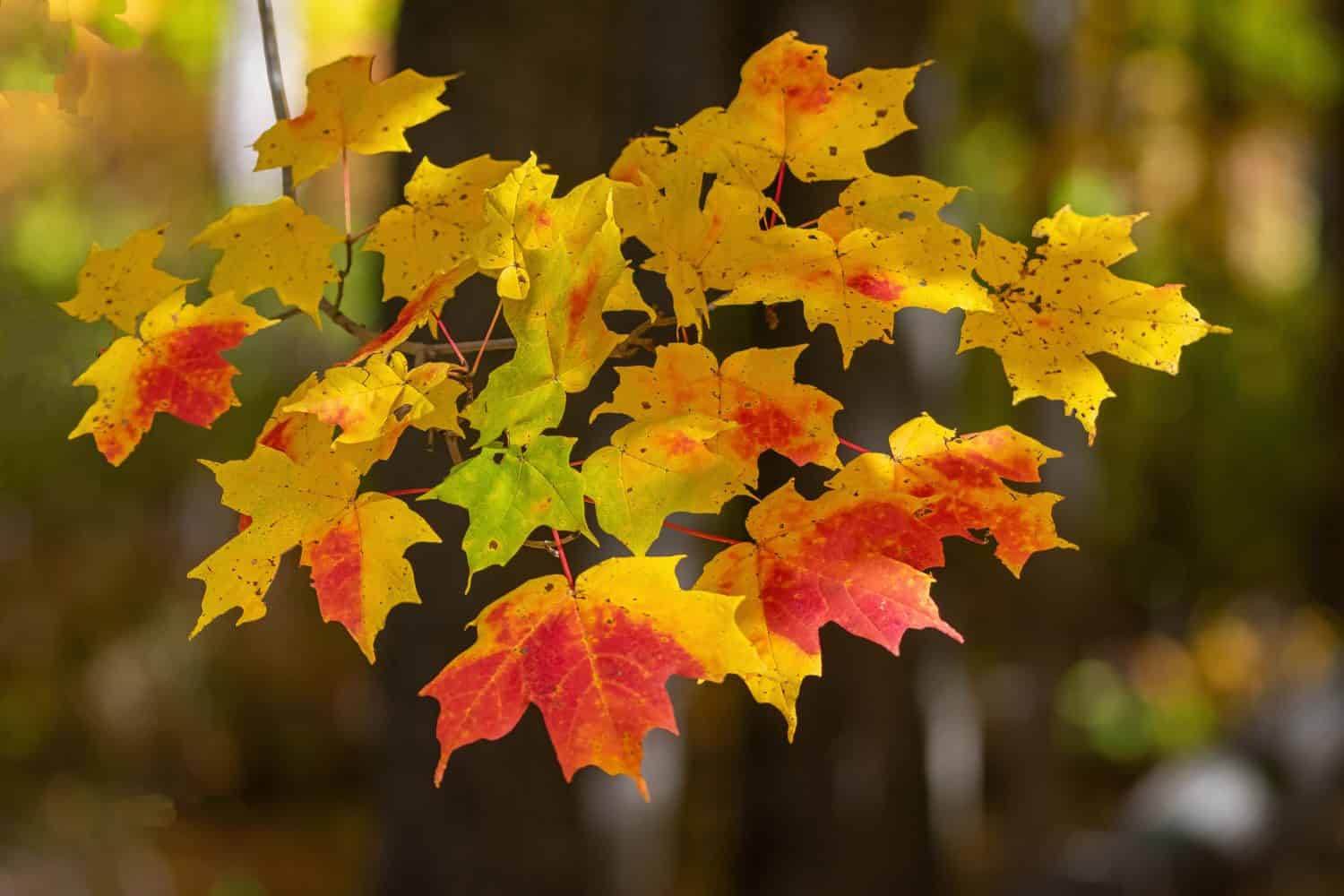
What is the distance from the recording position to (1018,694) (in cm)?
359

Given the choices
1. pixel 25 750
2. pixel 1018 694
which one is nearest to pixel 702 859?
pixel 1018 694

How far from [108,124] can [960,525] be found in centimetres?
1060

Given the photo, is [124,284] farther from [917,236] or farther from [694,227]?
[917,236]

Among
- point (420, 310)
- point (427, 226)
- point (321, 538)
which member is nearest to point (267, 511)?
point (321, 538)

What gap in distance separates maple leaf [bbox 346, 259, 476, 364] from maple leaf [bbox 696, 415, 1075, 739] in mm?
223

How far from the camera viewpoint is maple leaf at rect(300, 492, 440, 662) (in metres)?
0.75

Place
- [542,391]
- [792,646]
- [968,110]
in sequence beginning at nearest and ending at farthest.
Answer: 1. [542,391]
2. [792,646]
3. [968,110]

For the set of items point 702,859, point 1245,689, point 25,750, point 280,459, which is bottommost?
point 1245,689

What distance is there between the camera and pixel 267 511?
2.54ft

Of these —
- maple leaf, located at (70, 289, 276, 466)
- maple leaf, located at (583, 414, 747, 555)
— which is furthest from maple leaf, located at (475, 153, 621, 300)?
maple leaf, located at (70, 289, 276, 466)

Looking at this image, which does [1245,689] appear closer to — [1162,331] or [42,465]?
[42,465]

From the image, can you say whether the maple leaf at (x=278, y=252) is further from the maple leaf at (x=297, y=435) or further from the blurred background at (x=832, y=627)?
the blurred background at (x=832, y=627)

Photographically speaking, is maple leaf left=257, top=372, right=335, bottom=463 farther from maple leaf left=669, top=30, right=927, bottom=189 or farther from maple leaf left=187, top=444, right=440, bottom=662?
maple leaf left=669, top=30, right=927, bottom=189

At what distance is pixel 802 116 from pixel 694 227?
0.15 metres
